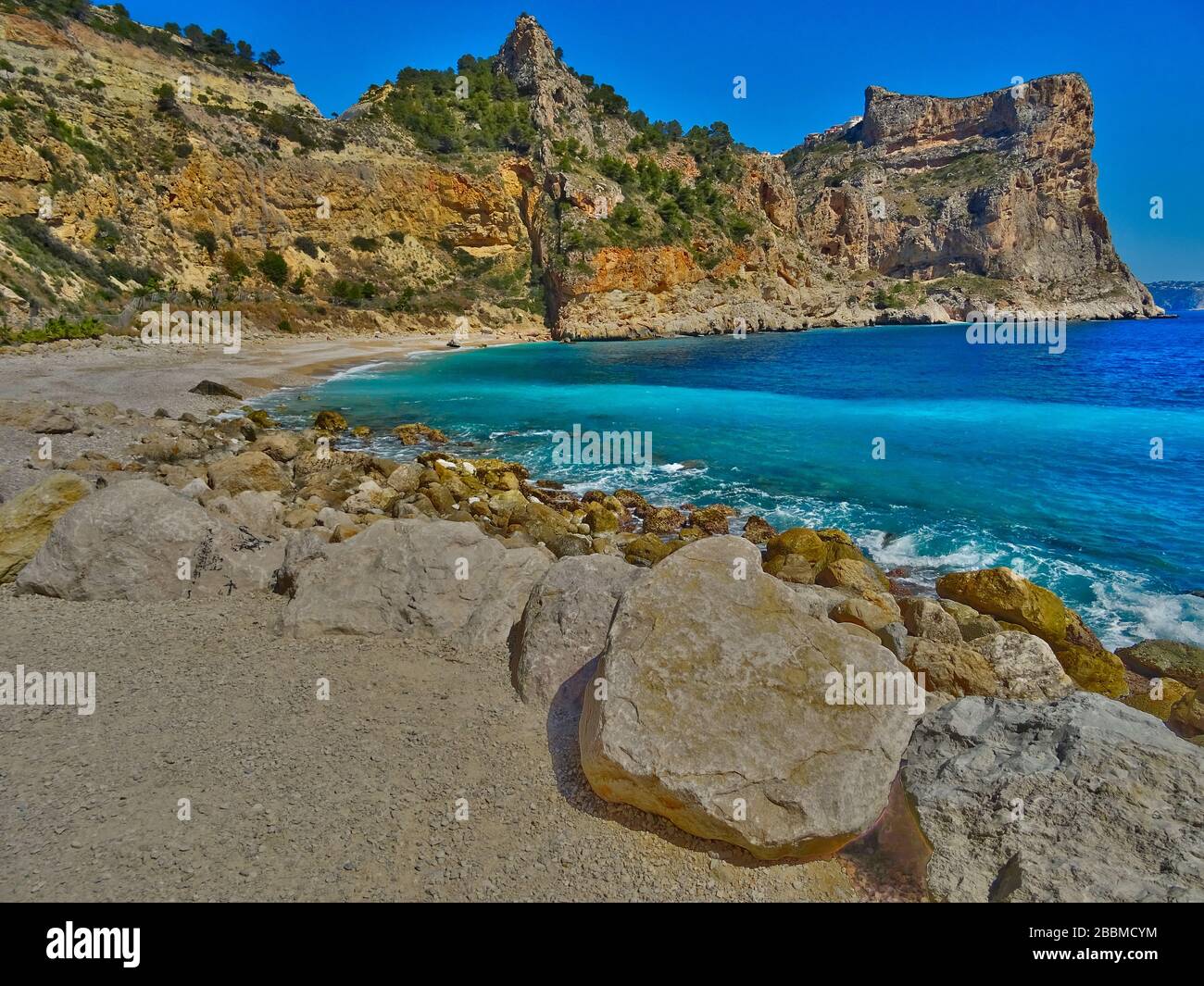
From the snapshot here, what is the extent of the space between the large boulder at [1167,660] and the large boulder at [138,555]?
1090 cm

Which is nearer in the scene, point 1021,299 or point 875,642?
point 875,642

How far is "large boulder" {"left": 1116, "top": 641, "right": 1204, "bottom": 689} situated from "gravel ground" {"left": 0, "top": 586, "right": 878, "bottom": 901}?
690 centimetres

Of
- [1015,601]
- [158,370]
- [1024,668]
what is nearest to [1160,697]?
[1015,601]

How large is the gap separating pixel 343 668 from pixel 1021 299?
14163cm

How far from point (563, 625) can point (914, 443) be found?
61.9 ft

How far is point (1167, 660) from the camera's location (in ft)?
25.2

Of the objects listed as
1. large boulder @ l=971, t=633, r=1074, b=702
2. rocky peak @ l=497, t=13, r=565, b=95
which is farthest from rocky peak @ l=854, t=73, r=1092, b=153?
large boulder @ l=971, t=633, r=1074, b=702

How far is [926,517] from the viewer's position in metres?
13.0

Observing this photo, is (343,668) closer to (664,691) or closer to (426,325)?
(664,691)

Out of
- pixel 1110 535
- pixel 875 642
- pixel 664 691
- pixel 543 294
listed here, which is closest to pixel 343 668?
pixel 664 691

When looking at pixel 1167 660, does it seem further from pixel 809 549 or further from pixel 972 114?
pixel 972 114

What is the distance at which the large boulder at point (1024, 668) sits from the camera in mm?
6281

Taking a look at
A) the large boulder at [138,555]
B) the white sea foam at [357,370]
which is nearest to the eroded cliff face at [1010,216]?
the white sea foam at [357,370]

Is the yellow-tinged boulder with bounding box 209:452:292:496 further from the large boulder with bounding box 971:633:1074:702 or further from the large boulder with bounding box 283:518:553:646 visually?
the large boulder with bounding box 971:633:1074:702
